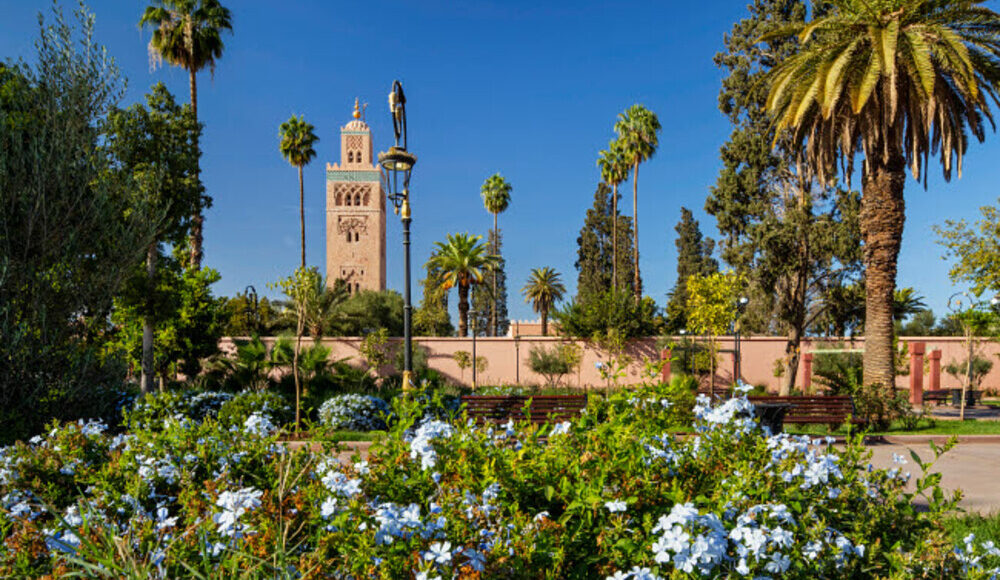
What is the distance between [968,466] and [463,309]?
82.2ft

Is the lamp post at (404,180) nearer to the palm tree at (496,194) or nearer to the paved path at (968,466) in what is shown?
the paved path at (968,466)

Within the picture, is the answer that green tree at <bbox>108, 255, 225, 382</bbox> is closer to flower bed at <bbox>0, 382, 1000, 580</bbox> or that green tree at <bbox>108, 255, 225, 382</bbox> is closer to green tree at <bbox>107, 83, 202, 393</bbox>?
green tree at <bbox>107, 83, 202, 393</bbox>

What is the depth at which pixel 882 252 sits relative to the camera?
1207cm

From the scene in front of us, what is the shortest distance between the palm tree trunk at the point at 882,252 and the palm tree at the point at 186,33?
21.0 metres

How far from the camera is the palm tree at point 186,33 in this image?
20.3m

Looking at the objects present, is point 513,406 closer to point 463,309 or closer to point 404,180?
point 404,180

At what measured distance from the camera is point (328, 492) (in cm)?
214

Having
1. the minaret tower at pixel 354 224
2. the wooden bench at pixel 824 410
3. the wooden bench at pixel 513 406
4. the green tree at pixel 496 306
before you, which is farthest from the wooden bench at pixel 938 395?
the minaret tower at pixel 354 224

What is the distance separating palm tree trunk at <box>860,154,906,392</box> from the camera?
1190cm

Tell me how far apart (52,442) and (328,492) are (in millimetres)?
2487

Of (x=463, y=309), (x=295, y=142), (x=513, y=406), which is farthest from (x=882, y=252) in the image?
(x=295, y=142)

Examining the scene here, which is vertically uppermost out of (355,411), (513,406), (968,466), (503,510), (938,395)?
(503,510)

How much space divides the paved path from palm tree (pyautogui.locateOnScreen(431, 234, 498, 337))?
76.5ft

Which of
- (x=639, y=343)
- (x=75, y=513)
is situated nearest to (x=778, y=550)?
(x=75, y=513)
